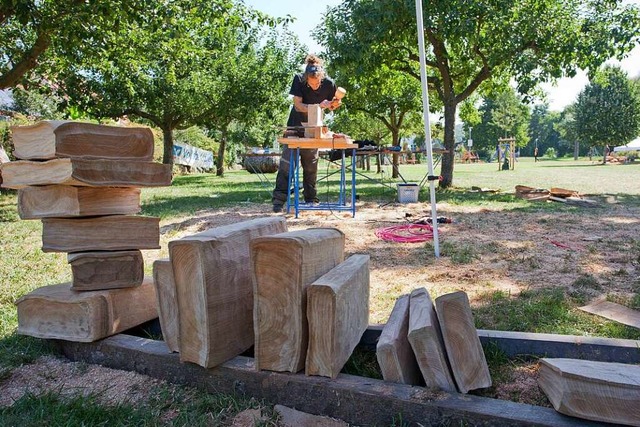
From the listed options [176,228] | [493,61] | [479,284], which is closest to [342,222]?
[176,228]

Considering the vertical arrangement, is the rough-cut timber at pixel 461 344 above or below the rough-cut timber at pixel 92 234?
below

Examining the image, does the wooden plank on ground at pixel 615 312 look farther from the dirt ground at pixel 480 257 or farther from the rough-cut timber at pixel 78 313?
the rough-cut timber at pixel 78 313

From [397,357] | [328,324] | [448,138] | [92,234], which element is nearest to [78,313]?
[92,234]

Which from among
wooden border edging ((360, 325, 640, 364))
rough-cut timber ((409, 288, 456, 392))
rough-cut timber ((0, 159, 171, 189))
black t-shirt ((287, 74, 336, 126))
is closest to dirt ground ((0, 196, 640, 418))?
wooden border edging ((360, 325, 640, 364))

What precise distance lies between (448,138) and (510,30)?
11.1 ft

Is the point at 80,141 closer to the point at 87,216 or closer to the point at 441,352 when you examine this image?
the point at 87,216

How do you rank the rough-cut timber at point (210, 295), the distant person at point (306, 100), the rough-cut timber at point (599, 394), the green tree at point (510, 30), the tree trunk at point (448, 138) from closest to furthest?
the rough-cut timber at point (599, 394), the rough-cut timber at point (210, 295), the distant person at point (306, 100), the green tree at point (510, 30), the tree trunk at point (448, 138)

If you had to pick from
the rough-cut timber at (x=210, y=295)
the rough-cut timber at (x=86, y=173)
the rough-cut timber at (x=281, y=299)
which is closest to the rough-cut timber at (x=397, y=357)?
the rough-cut timber at (x=281, y=299)

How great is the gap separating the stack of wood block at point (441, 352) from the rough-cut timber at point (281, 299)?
1.07 ft

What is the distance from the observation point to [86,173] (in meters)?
2.21

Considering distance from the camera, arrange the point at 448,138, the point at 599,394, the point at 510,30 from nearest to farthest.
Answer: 1. the point at 599,394
2. the point at 510,30
3. the point at 448,138

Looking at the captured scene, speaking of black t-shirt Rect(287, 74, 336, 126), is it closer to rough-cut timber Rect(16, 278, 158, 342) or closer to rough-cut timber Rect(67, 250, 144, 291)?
rough-cut timber Rect(67, 250, 144, 291)

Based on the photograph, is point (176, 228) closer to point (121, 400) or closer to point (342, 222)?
point (342, 222)

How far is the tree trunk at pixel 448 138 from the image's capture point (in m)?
12.7
